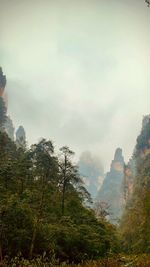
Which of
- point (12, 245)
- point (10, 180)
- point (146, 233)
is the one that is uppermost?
point (10, 180)

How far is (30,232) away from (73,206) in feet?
34.3

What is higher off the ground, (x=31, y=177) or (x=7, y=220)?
(x=31, y=177)

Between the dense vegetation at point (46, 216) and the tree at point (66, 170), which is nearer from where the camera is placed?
the dense vegetation at point (46, 216)

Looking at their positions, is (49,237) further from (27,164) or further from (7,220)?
(27,164)

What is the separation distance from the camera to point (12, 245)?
82.9ft

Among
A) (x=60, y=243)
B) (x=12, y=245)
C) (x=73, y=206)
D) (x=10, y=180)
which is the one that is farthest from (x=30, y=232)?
(x=73, y=206)

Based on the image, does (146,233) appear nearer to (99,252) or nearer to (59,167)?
(99,252)

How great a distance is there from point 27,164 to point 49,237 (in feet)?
36.0

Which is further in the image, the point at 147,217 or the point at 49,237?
the point at 147,217

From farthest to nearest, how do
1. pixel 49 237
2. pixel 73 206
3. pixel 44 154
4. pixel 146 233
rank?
pixel 146 233, pixel 73 206, pixel 44 154, pixel 49 237

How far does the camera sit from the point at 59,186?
36.4 meters

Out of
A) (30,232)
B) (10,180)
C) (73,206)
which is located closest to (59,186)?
(73,206)

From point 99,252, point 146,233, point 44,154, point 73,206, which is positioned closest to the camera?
point 44,154

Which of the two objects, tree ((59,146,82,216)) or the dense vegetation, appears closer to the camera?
the dense vegetation
